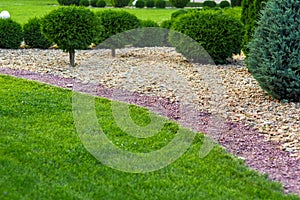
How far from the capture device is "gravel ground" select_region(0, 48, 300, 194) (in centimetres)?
461

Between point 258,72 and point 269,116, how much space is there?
0.90 m

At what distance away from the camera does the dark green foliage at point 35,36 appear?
34.9ft

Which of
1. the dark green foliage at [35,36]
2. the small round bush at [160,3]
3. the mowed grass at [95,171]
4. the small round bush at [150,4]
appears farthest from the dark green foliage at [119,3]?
the mowed grass at [95,171]

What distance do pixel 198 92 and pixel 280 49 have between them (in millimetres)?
1283

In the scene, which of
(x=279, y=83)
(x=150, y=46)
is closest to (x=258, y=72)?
(x=279, y=83)

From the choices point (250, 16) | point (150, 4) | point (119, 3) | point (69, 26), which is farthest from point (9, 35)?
point (150, 4)

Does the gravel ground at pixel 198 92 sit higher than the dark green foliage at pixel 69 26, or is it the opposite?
the dark green foliage at pixel 69 26

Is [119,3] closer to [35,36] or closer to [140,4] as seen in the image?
[140,4]

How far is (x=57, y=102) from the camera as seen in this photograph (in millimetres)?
5789

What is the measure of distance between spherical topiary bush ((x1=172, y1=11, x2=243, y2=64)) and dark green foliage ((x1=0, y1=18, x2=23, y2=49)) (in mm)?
3853

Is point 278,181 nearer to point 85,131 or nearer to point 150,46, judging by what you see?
point 85,131

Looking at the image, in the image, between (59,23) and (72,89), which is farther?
(59,23)

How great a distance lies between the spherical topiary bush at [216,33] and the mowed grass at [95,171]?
13.1 ft

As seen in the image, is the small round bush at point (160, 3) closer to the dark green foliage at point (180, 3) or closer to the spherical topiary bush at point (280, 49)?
the dark green foliage at point (180, 3)
